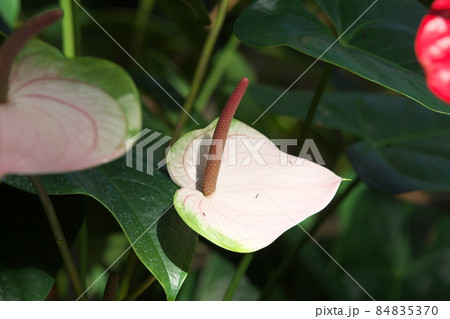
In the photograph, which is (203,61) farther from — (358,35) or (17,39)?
(17,39)

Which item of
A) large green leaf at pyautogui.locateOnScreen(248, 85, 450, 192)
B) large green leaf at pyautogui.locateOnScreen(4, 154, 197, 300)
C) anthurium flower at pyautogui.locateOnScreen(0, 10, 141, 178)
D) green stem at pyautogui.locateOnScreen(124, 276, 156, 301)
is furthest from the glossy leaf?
large green leaf at pyautogui.locateOnScreen(248, 85, 450, 192)

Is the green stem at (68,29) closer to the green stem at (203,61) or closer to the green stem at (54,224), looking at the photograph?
the green stem at (203,61)

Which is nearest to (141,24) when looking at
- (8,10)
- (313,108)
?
(8,10)

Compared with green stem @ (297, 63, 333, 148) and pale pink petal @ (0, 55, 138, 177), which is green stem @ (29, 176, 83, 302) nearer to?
pale pink petal @ (0, 55, 138, 177)

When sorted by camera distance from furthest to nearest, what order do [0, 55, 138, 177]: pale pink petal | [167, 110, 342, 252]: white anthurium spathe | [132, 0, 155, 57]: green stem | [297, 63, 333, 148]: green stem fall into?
1. [132, 0, 155, 57]: green stem
2. [297, 63, 333, 148]: green stem
3. [167, 110, 342, 252]: white anthurium spathe
4. [0, 55, 138, 177]: pale pink petal

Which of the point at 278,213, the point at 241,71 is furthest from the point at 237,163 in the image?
the point at 241,71

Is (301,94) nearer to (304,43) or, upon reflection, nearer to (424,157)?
(424,157)
